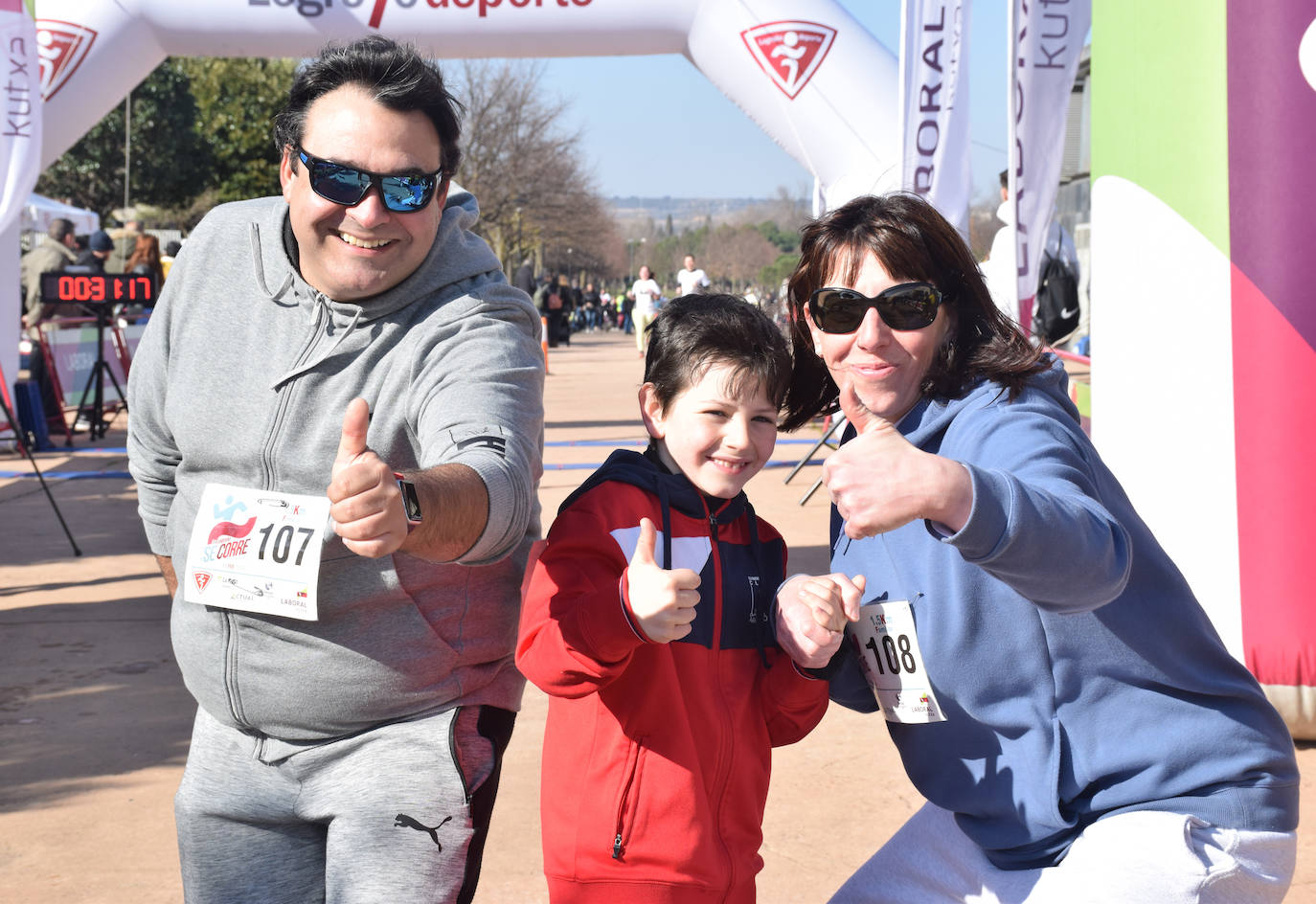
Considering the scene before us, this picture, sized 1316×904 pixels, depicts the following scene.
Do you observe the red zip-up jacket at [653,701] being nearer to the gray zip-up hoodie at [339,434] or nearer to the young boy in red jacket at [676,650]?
the young boy in red jacket at [676,650]

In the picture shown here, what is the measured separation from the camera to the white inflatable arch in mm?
9266

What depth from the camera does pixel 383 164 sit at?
2072 millimetres

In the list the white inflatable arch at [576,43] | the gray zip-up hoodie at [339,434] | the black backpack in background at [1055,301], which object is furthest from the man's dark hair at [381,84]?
the black backpack in background at [1055,301]

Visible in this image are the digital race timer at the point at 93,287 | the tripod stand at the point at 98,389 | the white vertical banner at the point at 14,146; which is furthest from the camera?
the tripod stand at the point at 98,389

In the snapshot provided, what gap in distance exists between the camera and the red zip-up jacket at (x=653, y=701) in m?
2.01

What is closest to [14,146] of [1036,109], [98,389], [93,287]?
[93,287]

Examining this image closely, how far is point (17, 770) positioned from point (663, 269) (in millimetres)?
126550

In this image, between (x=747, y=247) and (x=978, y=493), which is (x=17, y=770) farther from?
(x=747, y=247)

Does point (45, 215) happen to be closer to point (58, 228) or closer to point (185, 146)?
point (58, 228)

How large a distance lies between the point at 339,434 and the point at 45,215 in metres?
23.8

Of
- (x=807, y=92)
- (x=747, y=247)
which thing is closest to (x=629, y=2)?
(x=807, y=92)

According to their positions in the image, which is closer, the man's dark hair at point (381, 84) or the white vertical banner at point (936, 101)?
the man's dark hair at point (381, 84)

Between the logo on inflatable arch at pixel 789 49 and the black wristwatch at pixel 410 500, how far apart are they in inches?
325

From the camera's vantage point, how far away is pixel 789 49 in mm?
9391
